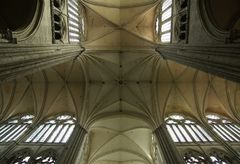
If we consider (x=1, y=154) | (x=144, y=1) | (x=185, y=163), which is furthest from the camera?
(x=144, y=1)

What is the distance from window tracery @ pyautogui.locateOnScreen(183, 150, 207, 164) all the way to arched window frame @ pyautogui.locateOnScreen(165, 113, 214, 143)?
1.21 meters

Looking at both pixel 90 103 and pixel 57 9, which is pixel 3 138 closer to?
pixel 90 103

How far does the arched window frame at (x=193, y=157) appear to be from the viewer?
13.8 metres

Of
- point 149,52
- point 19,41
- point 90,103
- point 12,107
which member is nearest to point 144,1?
point 149,52

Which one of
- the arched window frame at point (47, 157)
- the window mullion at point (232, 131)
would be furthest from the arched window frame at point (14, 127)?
the window mullion at point (232, 131)

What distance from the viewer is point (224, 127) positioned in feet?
57.5

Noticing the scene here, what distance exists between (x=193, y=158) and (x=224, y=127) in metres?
4.95

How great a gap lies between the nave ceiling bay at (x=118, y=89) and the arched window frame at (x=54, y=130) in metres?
0.81

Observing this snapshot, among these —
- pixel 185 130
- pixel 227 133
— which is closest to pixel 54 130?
pixel 185 130

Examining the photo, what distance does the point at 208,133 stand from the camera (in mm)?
16531

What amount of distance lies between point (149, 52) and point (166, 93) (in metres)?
4.05

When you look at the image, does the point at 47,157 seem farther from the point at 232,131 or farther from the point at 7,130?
the point at 232,131

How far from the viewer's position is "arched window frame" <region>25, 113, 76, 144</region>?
16062 mm

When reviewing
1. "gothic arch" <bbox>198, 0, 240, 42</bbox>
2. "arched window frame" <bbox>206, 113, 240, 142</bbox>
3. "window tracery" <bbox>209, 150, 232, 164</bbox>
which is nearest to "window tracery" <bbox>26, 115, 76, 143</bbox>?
"window tracery" <bbox>209, 150, 232, 164</bbox>
